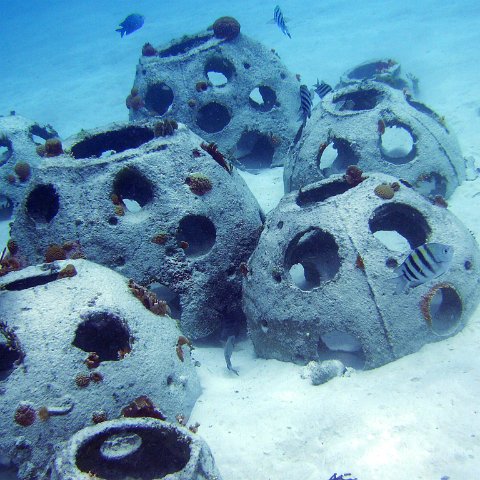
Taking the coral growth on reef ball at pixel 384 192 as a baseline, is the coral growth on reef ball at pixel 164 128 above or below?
above

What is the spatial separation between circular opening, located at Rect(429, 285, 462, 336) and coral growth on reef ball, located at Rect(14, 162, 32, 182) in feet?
35.4

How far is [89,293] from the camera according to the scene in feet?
17.2

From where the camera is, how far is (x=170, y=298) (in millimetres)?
7777

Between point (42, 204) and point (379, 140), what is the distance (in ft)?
22.6

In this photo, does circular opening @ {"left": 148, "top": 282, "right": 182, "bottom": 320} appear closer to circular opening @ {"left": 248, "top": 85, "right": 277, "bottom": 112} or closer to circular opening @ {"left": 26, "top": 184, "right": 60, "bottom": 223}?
circular opening @ {"left": 26, "top": 184, "right": 60, "bottom": 223}

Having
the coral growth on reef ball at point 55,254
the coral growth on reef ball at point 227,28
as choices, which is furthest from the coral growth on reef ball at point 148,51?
the coral growth on reef ball at point 55,254

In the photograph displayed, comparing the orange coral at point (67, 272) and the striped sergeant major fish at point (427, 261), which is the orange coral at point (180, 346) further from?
the striped sergeant major fish at point (427, 261)

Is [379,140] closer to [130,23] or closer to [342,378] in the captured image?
[342,378]

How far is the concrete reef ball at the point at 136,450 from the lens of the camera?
3781 millimetres

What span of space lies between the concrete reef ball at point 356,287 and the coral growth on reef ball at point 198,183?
3.80ft

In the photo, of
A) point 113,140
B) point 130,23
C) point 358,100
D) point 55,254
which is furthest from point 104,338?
point 130,23

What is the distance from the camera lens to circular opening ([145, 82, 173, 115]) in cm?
1326

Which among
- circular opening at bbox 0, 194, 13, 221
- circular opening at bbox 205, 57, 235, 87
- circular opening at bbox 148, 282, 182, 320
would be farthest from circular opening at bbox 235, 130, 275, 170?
circular opening at bbox 0, 194, 13, 221

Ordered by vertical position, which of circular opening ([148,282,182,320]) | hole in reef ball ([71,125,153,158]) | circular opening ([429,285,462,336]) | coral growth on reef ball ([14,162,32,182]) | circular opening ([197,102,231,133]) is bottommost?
circular opening ([429,285,462,336])
